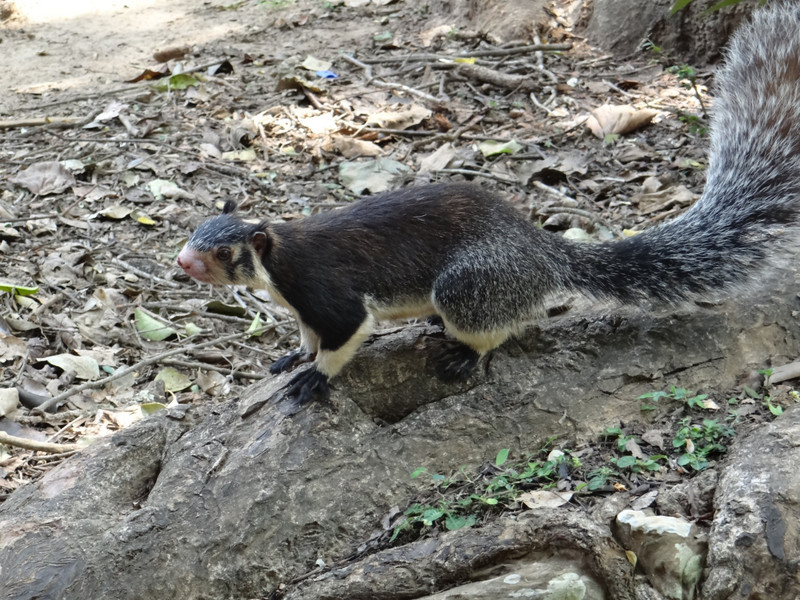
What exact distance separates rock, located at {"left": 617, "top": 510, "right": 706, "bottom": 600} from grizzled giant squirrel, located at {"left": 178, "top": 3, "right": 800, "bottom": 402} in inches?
55.4

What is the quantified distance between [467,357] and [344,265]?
34.9 inches

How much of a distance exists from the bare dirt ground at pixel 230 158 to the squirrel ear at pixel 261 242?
1.76m

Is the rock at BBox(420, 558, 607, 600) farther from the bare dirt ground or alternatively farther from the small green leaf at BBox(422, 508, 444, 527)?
the bare dirt ground

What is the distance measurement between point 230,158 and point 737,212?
574 centimetres

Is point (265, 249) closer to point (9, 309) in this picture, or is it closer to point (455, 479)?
point (455, 479)

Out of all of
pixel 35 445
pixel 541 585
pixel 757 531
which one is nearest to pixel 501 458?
pixel 541 585

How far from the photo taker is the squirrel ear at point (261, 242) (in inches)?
167

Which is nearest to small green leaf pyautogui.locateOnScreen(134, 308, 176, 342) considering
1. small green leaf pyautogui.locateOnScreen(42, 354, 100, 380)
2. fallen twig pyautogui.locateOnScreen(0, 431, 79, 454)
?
small green leaf pyautogui.locateOnScreen(42, 354, 100, 380)

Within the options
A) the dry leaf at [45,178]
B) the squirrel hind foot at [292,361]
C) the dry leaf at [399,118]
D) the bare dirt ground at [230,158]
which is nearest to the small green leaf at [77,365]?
the bare dirt ground at [230,158]

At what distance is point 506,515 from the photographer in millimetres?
3316

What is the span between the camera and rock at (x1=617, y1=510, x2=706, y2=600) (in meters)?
2.86

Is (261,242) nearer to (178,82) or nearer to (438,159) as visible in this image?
(438,159)

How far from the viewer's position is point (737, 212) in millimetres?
4180

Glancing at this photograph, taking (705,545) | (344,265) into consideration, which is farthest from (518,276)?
(705,545)
